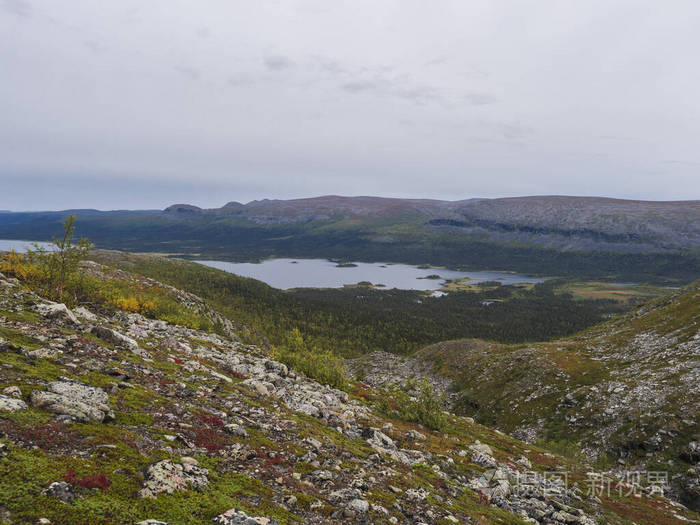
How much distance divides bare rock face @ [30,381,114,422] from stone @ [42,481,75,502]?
2413 millimetres

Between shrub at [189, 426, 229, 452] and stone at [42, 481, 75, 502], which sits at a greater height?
stone at [42, 481, 75, 502]

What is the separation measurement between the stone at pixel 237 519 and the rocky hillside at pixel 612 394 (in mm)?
23177

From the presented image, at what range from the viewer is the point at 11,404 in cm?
632

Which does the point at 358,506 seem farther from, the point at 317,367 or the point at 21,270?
the point at 21,270

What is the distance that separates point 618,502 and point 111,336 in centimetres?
2142

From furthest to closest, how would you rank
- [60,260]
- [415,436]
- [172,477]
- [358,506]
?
[60,260], [415,436], [358,506], [172,477]

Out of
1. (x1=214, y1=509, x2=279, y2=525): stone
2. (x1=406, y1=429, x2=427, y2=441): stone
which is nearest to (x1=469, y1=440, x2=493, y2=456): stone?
(x1=406, y1=429, x2=427, y2=441): stone

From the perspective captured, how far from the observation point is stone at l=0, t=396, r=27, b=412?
20.4ft

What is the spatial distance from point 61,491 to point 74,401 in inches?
118

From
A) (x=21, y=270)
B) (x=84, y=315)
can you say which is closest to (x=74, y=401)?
(x=84, y=315)

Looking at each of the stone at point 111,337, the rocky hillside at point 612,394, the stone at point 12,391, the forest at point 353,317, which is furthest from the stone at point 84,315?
the forest at point 353,317

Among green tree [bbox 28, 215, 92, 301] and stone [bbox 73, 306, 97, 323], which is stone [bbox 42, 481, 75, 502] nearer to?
stone [bbox 73, 306, 97, 323]

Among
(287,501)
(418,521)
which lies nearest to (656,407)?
(418,521)

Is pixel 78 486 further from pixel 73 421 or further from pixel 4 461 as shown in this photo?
pixel 73 421
